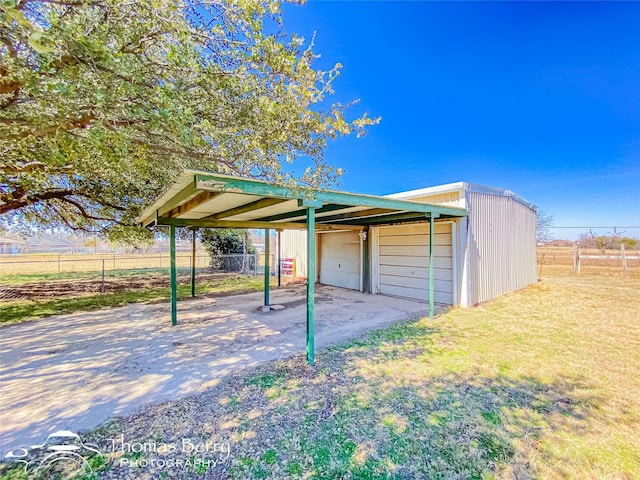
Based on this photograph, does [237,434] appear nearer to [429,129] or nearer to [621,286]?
[621,286]

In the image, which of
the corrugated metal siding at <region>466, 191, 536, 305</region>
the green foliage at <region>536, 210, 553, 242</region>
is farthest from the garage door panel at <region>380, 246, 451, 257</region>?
the green foliage at <region>536, 210, 553, 242</region>

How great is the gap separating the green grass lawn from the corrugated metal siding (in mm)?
6903

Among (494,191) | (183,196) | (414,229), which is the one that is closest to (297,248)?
(414,229)

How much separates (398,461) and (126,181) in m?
8.00

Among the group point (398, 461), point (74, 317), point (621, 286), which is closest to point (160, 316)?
point (74, 317)

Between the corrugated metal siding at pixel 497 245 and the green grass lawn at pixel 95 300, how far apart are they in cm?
690

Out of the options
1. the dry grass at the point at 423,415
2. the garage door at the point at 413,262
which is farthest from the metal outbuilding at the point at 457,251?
the dry grass at the point at 423,415

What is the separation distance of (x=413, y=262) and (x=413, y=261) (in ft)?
0.10

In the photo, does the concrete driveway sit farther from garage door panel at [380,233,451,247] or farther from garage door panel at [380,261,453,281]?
garage door panel at [380,233,451,247]

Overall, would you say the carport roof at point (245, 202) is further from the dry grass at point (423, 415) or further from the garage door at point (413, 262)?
the dry grass at point (423, 415)

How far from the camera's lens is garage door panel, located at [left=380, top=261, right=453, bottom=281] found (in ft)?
23.8

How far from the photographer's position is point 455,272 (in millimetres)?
6891

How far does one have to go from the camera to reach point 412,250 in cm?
791

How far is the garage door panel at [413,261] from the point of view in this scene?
7270 millimetres
